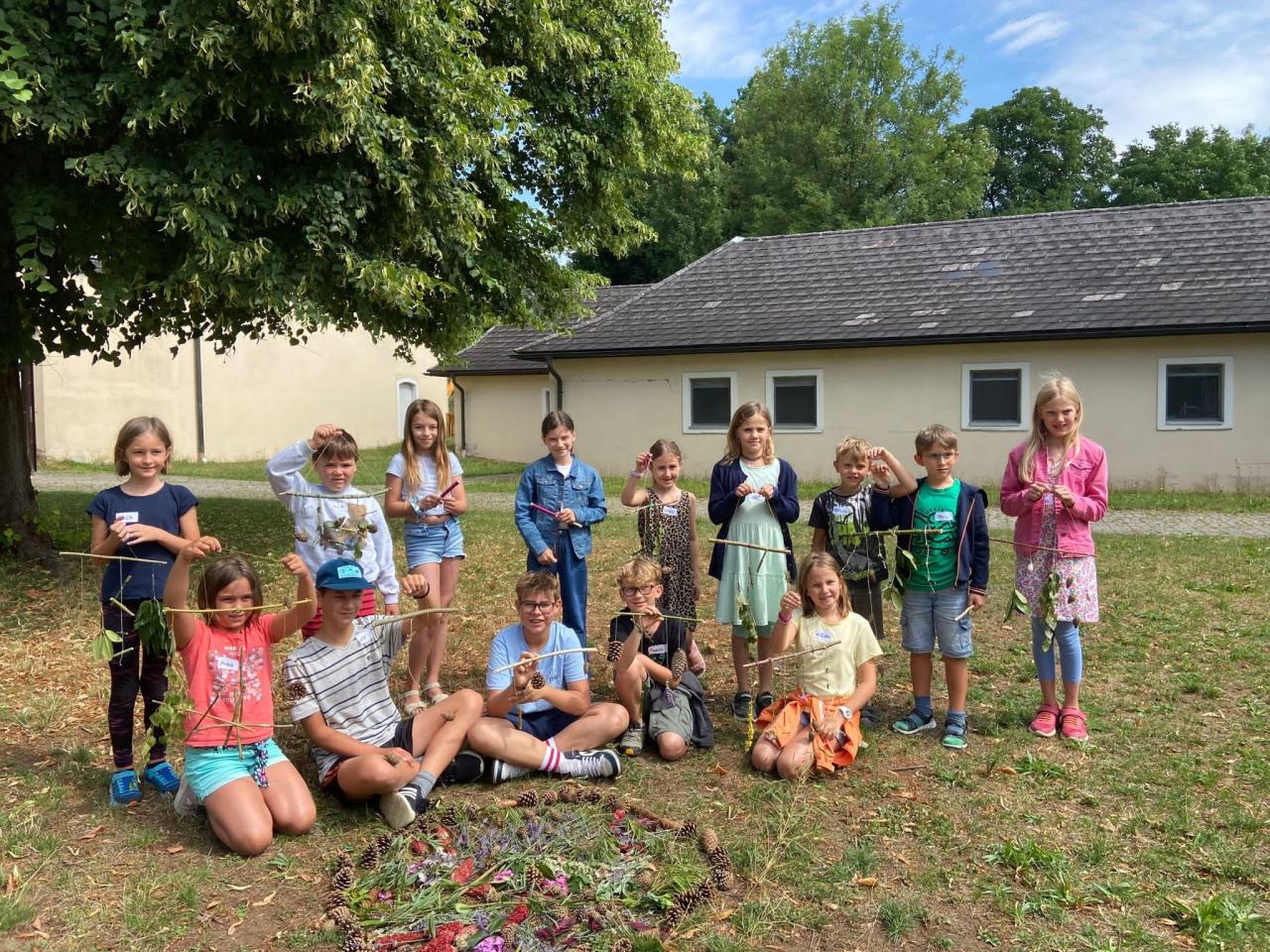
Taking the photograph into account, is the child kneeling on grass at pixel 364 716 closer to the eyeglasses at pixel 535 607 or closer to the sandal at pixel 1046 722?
the eyeglasses at pixel 535 607

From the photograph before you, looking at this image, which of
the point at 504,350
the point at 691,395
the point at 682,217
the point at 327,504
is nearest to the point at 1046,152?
the point at 682,217

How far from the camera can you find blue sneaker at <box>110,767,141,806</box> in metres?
→ 4.22

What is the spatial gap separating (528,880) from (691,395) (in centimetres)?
1628

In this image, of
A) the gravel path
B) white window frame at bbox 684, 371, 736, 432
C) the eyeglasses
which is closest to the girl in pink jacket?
the eyeglasses

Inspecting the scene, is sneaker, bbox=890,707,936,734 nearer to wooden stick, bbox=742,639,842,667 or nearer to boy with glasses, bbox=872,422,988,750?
boy with glasses, bbox=872,422,988,750

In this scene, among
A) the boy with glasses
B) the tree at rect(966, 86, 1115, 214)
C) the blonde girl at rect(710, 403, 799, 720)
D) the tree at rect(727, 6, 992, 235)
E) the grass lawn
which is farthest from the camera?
the tree at rect(966, 86, 1115, 214)

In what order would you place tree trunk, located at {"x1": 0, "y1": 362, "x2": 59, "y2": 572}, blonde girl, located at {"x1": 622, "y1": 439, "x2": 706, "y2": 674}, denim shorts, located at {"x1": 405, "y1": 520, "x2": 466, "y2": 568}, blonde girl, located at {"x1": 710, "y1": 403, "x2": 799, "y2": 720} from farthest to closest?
tree trunk, located at {"x1": 0, "y1": 362, "x2": 59, "y2": 572}
denim shorts, located at {"x1": 405, "y1": 520, "x2": 466, "y2": 568}
blonde girl, located at {"x1": 622, "y1": 439, "x2": 706, "y2": 674}
blonde girl, located at {"x1": 710, "y1": 403, "x2": 799, "y2": 720}

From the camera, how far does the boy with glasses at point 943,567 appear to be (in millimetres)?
4863

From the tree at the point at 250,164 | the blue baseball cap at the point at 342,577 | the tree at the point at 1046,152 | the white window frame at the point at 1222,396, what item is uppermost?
the tree at the point at 1046,152

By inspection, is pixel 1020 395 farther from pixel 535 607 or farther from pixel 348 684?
pixel 348 684

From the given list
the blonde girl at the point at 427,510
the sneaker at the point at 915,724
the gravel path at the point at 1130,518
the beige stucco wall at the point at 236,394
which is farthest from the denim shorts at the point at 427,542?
the beige stucco wall at the point at 236,394

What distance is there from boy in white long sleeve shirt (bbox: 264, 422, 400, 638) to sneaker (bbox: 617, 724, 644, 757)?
4.71 ft

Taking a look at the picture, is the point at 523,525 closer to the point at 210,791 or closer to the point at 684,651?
the point at 684,651

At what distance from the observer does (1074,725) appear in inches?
194
